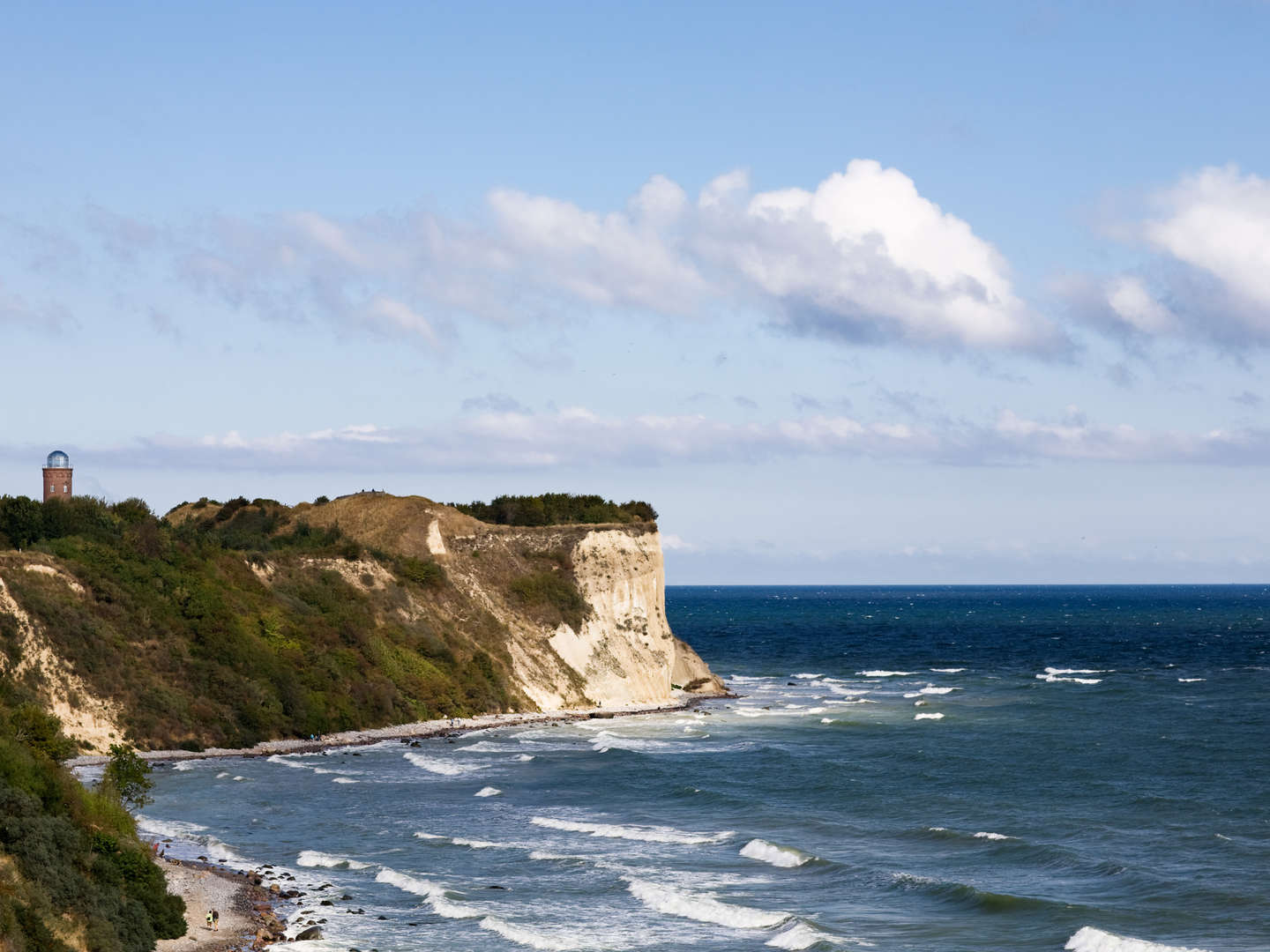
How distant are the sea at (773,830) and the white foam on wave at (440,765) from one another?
0.31m

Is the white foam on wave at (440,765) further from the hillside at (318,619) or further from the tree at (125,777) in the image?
the tree at (125,777)

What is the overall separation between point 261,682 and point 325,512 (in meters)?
36.0

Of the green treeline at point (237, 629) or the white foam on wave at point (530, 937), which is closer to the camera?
the white foam on wave at point (530, 937)

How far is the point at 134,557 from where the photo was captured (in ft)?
262

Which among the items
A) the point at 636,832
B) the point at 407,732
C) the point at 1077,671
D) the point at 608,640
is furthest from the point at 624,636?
the point at 636,832

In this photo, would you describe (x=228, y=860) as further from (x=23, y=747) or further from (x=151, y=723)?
(x=151, y=723)

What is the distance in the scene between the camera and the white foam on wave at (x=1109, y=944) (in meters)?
35.5

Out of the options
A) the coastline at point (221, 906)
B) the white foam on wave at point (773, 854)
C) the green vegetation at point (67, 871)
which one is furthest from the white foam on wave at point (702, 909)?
the green vegetation at point (67, 871)

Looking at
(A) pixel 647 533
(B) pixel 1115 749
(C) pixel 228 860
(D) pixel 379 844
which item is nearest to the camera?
(C) pixel 228 860

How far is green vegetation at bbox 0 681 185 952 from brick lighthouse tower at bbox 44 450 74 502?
198 ft

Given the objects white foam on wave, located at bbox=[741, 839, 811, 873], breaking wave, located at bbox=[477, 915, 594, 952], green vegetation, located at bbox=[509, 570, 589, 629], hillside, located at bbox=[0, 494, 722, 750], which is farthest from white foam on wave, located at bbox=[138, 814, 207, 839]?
green vegetation, located at bbox=[509, 570, 589, 629]

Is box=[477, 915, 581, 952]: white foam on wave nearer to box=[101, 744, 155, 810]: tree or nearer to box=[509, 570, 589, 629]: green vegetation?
box=[101, 744, 155, 810]: tree

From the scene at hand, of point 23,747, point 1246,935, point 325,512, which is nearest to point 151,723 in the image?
point 23,747

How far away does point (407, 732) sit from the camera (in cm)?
7969
